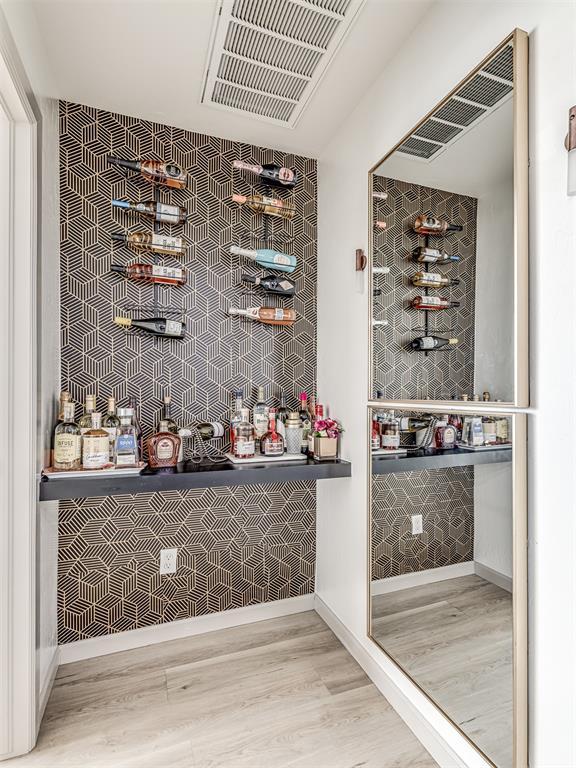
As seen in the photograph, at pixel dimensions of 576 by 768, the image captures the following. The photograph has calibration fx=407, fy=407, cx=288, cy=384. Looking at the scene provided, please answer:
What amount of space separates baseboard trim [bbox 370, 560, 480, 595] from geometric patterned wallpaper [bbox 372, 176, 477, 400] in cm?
59

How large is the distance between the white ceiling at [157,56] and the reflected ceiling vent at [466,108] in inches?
15.8

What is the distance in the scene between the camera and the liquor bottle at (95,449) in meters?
1.71

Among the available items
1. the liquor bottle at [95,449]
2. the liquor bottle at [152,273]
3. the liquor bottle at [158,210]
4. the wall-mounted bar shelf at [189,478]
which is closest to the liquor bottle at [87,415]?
the liquor bottle at [95,449]

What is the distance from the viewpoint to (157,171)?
6.48 ft

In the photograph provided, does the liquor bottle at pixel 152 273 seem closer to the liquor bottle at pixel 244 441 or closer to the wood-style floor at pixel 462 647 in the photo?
the liquor bottle at pixel 244 441

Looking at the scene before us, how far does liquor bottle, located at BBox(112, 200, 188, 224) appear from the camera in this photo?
1.97 metres

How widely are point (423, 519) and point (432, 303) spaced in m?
0.84

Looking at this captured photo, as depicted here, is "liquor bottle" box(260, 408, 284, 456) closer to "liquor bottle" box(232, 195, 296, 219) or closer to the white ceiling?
"liquor bottle" box(232, 195, 296, 219)

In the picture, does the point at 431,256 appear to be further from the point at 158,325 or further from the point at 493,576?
the point at 158,325

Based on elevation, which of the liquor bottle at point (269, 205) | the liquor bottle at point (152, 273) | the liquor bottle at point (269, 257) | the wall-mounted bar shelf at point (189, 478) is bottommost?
the wall-mounted bar shelf at point (189, 478)

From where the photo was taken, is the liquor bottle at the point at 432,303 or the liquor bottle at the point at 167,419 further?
the liquor bottle at the point at 167,419
